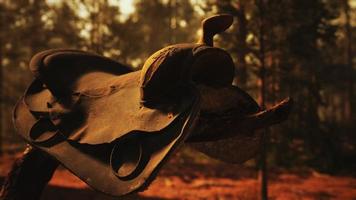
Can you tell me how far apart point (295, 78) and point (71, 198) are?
6.00 meters

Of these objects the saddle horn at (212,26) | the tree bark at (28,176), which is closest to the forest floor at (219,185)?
the tree bark at (28,176)

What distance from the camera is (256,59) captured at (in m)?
7.10

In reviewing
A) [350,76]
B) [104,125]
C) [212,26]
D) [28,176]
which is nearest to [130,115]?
[104,125]

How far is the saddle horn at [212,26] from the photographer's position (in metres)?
1.78

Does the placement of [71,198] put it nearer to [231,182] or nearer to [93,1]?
[231,182]

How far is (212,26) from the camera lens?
1797mm

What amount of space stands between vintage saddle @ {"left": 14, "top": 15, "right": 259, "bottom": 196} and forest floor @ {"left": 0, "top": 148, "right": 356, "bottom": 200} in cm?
473

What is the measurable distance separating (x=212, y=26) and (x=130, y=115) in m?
0.68

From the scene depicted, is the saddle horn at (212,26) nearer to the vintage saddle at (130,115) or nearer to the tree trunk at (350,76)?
the vintage saddle at (130,115)

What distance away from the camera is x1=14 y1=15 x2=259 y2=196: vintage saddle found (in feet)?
5.16

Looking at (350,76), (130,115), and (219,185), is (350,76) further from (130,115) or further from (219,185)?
(130,115)

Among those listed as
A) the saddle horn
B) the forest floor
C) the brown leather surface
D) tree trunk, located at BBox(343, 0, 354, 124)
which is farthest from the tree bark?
tree trunk, located at BBox(343, 0, 354, 124)

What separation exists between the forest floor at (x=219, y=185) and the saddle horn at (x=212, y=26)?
5.51 meters

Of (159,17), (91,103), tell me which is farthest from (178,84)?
(159,17)
